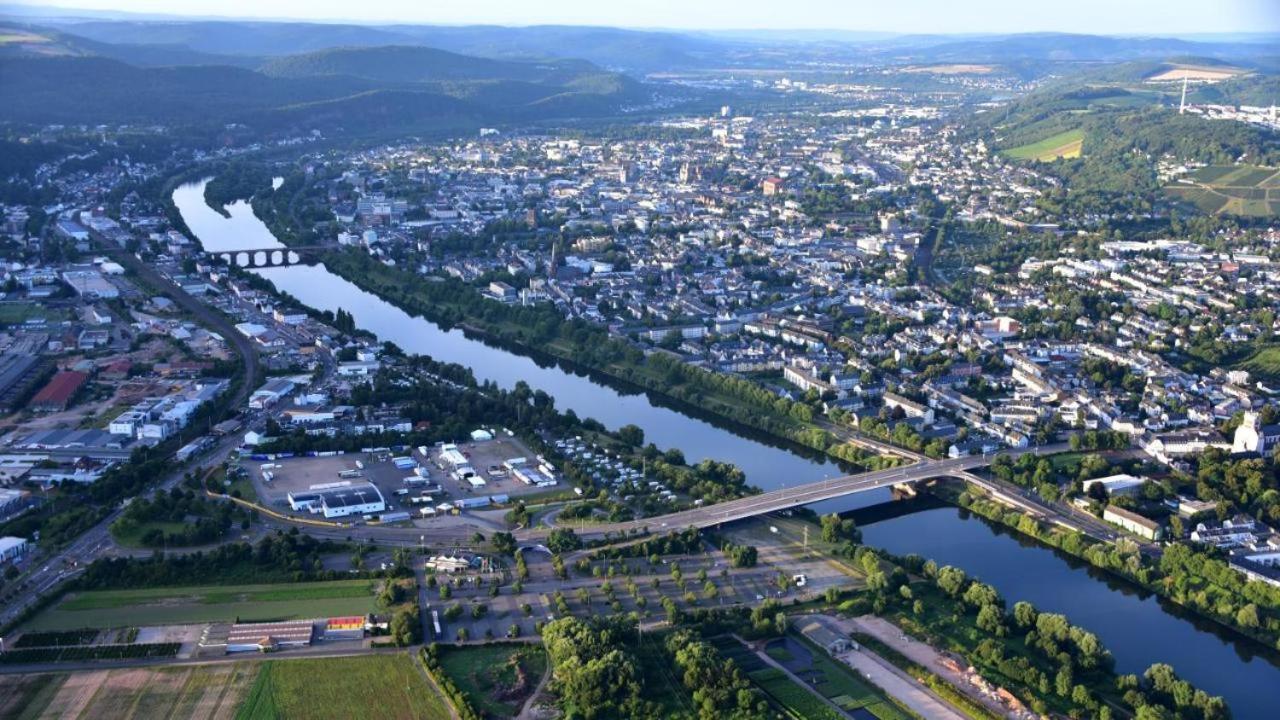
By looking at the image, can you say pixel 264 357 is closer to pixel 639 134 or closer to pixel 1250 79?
pixel 639 134

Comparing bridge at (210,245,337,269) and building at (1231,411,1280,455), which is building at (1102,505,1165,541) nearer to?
→ building at (1231,411,1280,455)

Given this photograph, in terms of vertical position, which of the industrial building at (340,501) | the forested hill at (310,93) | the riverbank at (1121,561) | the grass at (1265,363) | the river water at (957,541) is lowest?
the river water at (957,541)

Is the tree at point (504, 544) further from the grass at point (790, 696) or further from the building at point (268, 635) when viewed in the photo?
the grass at point (790, 696)

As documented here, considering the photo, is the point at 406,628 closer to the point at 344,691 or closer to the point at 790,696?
the point at 344,691

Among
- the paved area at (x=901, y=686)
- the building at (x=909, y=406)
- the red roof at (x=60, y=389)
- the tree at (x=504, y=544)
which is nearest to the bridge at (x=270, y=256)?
the red roof at (x=60, y=389)

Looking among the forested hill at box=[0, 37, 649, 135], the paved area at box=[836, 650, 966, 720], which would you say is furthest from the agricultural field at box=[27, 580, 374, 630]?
the forested hill at box=[0, 37, 649, 135]

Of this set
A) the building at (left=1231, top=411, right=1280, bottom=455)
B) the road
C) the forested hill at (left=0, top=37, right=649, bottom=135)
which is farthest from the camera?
the forested hill at (left=0, top=37, right=649, bottom=135)
